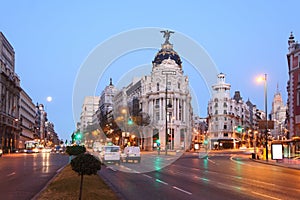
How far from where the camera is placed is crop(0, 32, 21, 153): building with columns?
110 metres

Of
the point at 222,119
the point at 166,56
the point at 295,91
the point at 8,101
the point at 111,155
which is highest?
the point at 166,56

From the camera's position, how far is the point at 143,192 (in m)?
18.8

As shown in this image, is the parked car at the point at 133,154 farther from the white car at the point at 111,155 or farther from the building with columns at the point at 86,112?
the building with columns at the point at 86,112

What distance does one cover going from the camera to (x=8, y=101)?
120750 mm

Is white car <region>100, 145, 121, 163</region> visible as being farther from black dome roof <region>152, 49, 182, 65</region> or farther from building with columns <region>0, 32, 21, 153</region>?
black dome roof <region>152, 49, 182, 65</region>

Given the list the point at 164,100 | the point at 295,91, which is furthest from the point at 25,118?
the point at 295,91

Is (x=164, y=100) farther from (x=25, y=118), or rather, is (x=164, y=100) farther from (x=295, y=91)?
(x=295, y=91)

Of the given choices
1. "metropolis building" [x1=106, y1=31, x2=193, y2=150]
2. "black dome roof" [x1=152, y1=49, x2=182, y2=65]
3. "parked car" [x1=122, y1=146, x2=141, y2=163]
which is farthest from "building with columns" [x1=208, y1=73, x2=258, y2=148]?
"parked car" [x1=122, y1=146, x2=141, y2=163]

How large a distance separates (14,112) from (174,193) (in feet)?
391

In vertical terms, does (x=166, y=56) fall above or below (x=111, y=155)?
above

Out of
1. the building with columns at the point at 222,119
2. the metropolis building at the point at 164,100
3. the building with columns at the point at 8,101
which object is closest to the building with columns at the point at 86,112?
the metropolis building at the point at 164,100

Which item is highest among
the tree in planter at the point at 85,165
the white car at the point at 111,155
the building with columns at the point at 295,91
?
the building with columns at the point at 295,91

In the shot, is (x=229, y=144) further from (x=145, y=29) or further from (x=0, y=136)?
(x=145, y=29)

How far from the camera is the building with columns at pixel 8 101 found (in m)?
110
